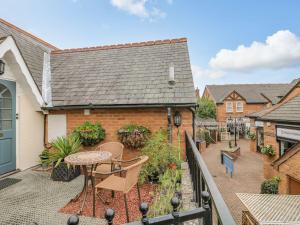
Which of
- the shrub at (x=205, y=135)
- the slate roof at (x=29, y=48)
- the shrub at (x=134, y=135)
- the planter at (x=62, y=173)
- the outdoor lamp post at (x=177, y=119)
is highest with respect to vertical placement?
the slate roof at (x=29, y=48)

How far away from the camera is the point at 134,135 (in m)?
5.95

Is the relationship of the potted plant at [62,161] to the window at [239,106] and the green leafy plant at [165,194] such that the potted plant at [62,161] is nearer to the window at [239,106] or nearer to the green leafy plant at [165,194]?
the green leafy plant at [165,194]

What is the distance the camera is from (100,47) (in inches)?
368

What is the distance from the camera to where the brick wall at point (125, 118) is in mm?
6180

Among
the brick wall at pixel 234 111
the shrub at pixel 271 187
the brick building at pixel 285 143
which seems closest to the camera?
the brick building at pixel 285 143

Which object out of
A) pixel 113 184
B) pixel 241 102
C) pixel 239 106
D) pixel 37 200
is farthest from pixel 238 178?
pixel 241 102

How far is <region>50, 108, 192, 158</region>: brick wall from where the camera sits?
618 centimetres

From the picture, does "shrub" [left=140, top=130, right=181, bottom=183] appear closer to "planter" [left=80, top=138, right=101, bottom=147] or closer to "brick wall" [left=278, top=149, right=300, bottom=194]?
"planter" [left=80, top=138, right=101, bottom=147]

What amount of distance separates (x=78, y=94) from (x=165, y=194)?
4.63m

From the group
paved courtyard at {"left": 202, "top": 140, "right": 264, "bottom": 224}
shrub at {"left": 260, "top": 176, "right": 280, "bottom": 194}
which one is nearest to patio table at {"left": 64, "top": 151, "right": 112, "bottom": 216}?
paved courtyard at {"left": 202, "top": 140, "right": 264, "bottom": 224}

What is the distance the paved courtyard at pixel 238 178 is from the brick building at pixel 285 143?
1154mm

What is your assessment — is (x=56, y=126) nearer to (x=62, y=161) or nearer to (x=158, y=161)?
(x=62, y=161)

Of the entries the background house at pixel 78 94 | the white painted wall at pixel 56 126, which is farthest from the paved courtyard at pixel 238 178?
the white painted wall at pixel 56 126

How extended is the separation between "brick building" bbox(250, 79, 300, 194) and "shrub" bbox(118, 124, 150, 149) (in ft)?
18.0
